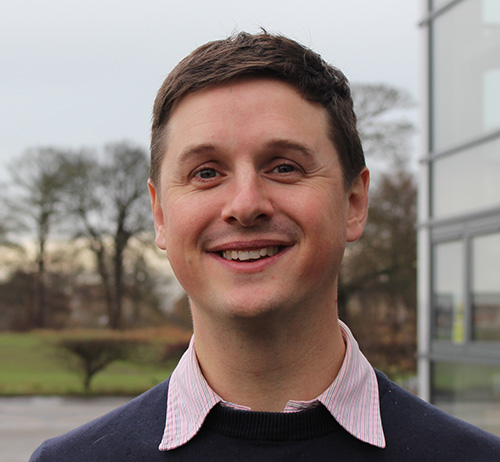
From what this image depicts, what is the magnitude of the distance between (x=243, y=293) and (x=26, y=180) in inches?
869

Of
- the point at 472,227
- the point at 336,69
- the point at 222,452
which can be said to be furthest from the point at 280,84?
the point at 472,227

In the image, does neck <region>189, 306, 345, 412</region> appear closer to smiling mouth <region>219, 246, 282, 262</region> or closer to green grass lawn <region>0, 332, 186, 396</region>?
smiling mouth <region>219, 246, 282, 262</region>

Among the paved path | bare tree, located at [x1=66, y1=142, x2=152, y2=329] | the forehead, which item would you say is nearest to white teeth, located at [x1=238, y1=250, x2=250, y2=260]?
the forehead

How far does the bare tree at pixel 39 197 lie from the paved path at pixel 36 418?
15.8 feet

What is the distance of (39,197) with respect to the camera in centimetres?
2244

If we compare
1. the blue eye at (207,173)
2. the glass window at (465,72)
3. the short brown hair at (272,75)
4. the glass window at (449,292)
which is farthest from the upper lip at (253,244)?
the glass window at (449,292)

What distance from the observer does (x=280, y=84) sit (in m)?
1.69

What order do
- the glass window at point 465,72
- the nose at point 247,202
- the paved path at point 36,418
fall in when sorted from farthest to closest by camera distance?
the paved path at point 36,418
the glass window at point 465,72
the nose at point 247,202

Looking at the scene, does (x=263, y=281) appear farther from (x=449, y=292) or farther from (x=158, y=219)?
(x=449, y=292)

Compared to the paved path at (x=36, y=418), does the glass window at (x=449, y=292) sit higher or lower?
higher

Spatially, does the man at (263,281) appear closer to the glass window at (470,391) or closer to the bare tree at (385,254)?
the glass window at (470,391)

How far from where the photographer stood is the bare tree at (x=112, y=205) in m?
22.6

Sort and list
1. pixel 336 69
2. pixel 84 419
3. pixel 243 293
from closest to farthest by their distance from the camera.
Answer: pixel 243 293
pixel 336 69
pixel 84 419

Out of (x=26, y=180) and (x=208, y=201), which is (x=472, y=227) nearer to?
(x=208, y=201)
